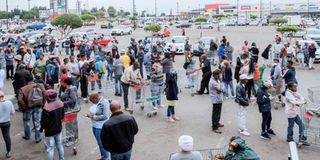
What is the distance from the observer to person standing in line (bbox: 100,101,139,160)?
6742 mm

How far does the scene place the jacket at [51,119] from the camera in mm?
8094

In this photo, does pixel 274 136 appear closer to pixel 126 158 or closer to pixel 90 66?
pixel 126 158

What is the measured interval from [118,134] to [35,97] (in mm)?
3868

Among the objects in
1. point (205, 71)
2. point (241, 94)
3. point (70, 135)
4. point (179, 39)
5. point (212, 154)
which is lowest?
point (70, 135)

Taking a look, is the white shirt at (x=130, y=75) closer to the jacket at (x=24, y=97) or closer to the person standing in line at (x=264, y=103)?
the jacket at (x=24, y=97)

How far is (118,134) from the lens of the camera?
6.77m

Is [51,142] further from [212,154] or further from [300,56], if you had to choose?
[300,56]

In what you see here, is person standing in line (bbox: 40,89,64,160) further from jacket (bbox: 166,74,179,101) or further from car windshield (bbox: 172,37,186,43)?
car windshield (bbox: 172,37,186,43)

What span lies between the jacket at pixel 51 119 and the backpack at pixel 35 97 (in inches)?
67.7

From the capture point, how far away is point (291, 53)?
23219mm

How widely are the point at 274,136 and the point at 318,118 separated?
1.26m

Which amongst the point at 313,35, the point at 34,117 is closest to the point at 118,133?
the point at 34,117

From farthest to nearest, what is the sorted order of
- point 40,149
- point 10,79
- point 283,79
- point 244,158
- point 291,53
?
point 291,53
point 10,79
point 283,79
point 40,149
point 244,158

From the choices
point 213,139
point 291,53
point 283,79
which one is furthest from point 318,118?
point 291,53
